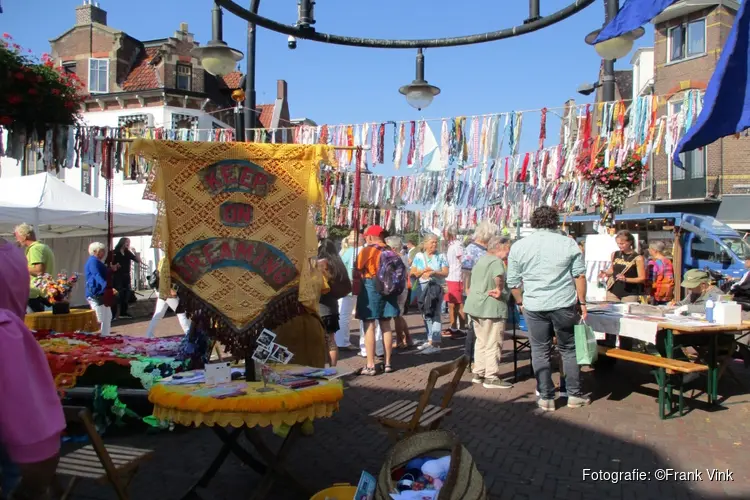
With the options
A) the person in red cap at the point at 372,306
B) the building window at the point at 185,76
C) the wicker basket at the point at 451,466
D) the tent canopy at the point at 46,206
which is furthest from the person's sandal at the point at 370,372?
the building window at the point at 185,76

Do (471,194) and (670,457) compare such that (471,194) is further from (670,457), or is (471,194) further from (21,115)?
(670,457)

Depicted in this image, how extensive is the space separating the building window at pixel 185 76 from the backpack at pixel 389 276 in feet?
76.0

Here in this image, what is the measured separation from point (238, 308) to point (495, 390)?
12.3 ft

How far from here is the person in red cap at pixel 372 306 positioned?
740 cm

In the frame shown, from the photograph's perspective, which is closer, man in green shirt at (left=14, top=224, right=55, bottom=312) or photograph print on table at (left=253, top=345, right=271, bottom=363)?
photograph print on table at (left=253, top=345, right=271, bottom=363)

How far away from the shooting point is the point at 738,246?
1672 cm

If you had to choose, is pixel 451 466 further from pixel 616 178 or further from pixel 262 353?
pixel 616 178

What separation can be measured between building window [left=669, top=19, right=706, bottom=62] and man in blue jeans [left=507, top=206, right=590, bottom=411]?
26.2 metres

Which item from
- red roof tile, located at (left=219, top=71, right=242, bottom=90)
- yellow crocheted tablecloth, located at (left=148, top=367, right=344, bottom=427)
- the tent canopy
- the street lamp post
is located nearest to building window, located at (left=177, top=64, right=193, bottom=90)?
red roof tile, located at (left=219, top=71, right=242, bottom=90)

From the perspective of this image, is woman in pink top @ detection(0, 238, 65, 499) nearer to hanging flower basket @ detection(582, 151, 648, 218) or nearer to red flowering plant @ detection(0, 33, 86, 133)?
red flowering plant @ detection(0, 33, 86, 133)

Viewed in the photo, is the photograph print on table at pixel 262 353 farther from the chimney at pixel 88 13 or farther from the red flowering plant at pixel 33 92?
the chimney at pixel 88 13

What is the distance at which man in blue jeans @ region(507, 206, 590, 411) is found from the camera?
5668mm

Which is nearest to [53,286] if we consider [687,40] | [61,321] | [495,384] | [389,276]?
[61,321]

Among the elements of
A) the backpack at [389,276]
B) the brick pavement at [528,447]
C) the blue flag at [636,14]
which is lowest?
the brick pavement at [528,447]
